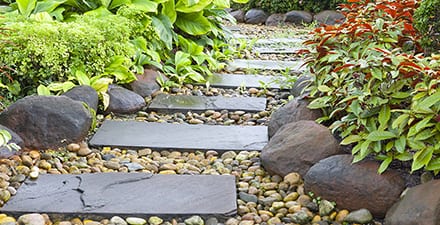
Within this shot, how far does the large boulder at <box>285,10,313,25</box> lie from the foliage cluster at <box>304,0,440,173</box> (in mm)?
5077

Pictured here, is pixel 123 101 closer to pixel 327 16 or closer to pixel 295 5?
pixel 327 16

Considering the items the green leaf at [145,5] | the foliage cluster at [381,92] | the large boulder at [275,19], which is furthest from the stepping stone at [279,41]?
the foliage cluster at [381,92]

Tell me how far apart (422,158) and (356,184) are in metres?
0.28

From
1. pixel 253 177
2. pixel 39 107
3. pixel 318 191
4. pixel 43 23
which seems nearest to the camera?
pixel 318 191

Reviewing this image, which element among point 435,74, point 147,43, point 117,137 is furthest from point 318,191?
point 147,43

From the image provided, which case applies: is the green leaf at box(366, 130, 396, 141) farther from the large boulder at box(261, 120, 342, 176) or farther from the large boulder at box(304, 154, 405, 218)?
the large boulder at box(261, 120, 342, 176)

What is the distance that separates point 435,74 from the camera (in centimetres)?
213

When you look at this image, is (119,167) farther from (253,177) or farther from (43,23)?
(43,23)

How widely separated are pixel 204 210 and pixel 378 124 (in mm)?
875

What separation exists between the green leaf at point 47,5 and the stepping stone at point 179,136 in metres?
1.19

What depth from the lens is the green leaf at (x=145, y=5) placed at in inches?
156

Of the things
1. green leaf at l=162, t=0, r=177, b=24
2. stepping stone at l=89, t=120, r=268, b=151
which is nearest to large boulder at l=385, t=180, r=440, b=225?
stepping stone at l=89, t=120, r=268, b=151

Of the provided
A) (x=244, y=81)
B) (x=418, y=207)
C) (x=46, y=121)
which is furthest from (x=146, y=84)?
(x=418, y=207)

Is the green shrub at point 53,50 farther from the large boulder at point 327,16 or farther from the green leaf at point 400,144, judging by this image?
the large boulder at point 327,16
